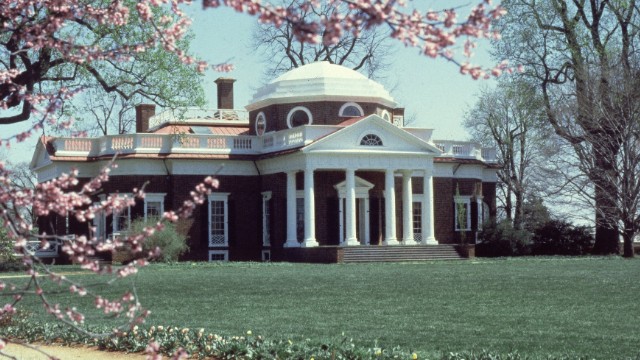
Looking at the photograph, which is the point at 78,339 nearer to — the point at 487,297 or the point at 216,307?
the point at 216,307

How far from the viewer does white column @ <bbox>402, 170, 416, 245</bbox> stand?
4522 centimetres

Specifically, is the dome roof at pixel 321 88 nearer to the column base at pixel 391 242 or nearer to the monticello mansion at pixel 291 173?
the monticello mansion at pixel 291 173

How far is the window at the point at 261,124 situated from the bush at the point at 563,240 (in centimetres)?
1412

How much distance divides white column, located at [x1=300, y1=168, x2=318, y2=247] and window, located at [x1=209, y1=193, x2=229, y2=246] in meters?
4.66

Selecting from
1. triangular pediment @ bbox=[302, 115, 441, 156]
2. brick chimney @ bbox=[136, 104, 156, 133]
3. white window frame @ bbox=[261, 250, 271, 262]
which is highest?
brick chimney @ bbox=[136, 104, 156, 133]

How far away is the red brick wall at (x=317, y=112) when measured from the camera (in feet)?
151

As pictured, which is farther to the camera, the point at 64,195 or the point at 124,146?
the point at 124,146

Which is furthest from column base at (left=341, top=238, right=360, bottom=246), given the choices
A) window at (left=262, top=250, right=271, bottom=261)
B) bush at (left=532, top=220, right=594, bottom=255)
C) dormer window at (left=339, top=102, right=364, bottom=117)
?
bush at (left=532, top=220, right=594, bottom=255)

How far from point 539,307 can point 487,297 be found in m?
2.33

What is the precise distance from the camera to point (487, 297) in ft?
66.2

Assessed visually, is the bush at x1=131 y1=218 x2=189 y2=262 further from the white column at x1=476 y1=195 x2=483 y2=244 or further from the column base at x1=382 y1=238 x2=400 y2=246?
the white column at x1=476 y1=195 x2=483 y2=244

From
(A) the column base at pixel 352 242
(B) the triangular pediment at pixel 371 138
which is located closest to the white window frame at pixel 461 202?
(B) the triangular pediment at pixel 371 138

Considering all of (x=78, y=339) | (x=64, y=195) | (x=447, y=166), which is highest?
(x=447, y=166)

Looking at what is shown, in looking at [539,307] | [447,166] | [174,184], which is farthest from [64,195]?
[447,166]
